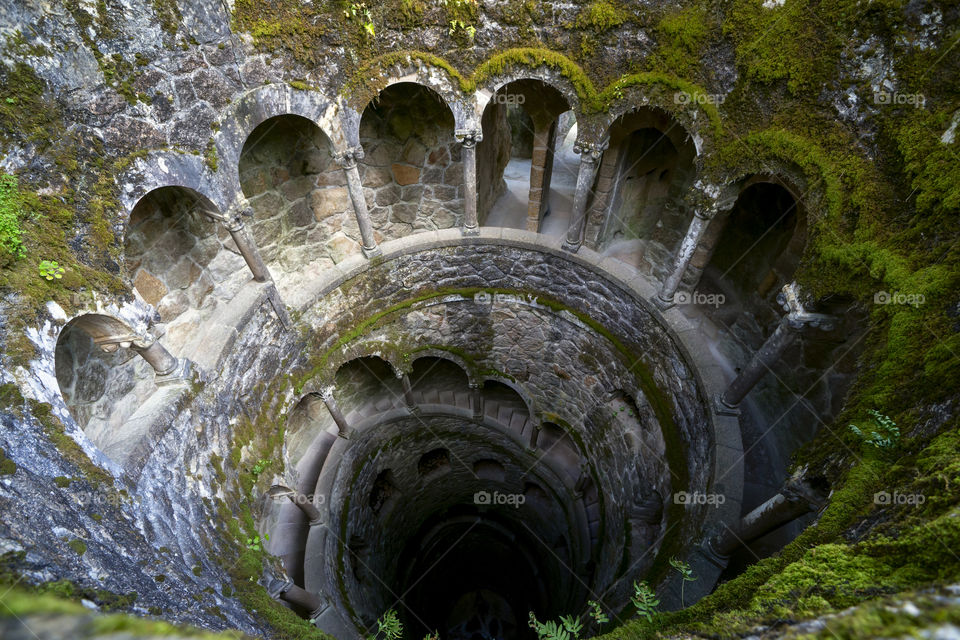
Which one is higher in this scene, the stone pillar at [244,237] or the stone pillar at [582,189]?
the stone pillar at [582,189]

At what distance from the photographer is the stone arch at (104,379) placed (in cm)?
553

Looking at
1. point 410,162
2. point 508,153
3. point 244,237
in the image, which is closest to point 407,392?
point 410,162

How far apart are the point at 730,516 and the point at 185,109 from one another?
9472 mm

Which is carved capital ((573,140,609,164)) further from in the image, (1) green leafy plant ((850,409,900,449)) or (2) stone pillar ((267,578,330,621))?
(2) stone pillar ((267,578,330,621))

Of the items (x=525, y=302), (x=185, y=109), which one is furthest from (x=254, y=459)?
(x=525, y=302)

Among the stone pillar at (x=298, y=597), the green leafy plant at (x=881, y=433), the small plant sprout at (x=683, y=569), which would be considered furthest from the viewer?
the stone pillar at (x=298, y=597)

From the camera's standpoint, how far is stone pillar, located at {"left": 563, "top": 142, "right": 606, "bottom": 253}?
8312 mm

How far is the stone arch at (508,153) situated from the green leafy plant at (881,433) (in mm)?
6533

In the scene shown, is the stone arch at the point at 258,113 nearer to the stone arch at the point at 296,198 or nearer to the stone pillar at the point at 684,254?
the stone arch at the point at 296,198

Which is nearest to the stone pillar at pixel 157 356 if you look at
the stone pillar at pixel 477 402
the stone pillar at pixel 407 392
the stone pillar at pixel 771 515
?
the stone pillar at pixel 407 392

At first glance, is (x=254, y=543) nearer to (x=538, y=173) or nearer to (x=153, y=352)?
(x=153, y=352)

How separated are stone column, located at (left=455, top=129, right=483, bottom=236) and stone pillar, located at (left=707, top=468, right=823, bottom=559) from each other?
7.14 m

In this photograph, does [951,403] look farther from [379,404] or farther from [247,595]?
[379,404]

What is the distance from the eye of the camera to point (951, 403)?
12.0 ft
